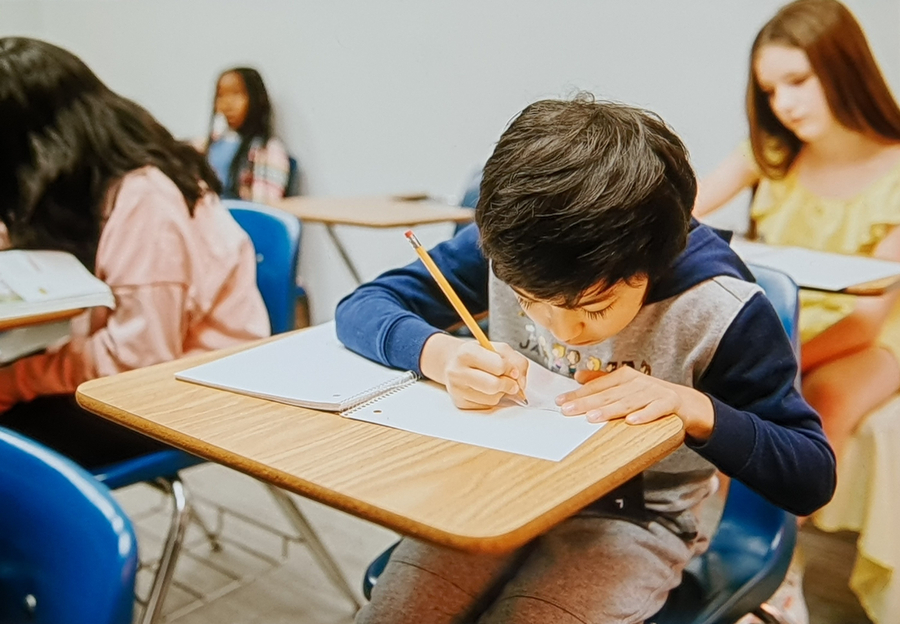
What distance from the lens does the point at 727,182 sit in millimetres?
2105

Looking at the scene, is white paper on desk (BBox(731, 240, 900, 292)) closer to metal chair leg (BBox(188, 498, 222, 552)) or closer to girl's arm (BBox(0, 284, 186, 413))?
girl's arm (BBox(0, 284, 186, 413))

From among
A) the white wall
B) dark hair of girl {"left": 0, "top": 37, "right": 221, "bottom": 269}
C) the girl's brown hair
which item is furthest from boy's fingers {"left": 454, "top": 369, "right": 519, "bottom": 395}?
the girl's brown hair

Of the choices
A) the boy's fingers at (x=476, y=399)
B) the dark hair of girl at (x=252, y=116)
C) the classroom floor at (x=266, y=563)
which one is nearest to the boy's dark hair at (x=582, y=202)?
the boy's fingers at (x=476, y=399)

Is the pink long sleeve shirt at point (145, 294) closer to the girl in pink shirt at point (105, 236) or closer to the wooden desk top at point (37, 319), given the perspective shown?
the girl in pink shirt at point (105, 236)

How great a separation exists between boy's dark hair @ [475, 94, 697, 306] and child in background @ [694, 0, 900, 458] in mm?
1121

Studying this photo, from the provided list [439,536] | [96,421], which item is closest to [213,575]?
[96,421]

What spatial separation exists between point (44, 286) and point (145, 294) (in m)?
0.15

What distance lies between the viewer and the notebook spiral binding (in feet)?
2.57

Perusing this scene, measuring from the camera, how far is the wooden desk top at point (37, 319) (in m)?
1.06

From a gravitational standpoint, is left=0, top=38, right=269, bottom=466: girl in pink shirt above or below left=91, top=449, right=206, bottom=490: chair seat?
above

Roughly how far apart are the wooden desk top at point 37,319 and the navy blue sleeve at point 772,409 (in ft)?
2.72

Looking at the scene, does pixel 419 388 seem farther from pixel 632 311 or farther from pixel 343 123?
pixel 343 123

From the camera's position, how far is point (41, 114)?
4.42 ft

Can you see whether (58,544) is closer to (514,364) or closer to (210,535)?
(514,364)
